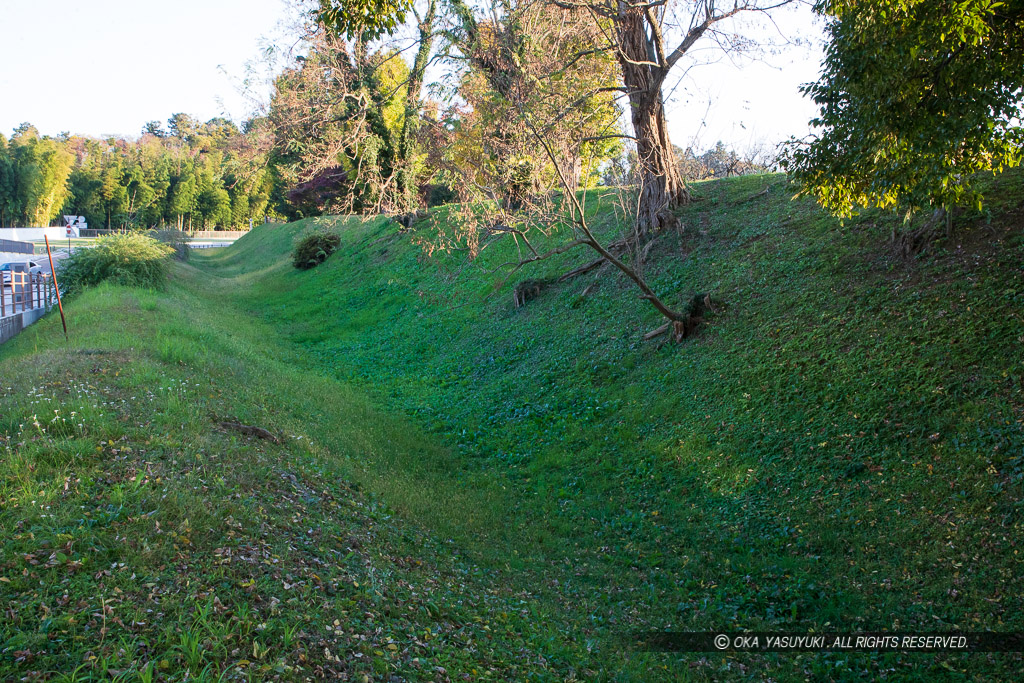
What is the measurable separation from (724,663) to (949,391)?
4392mm

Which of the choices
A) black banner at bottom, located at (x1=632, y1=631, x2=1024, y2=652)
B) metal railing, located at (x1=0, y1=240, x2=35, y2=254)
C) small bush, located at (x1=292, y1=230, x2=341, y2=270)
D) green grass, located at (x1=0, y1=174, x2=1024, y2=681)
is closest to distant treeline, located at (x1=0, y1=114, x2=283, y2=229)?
metal railing, located at (x1=0, y1=240, x2=35, y2=254)

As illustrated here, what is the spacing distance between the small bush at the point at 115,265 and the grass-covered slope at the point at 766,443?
1248 centimetres

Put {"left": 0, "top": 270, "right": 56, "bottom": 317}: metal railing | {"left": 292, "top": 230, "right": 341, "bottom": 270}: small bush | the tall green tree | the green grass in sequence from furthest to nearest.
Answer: {"left": 292, "top": 230, "right": 341, "bottom": 270}: small bush < {"left": 0, "top": 270, "right": 56, "bottom": 317}: metal railing < the tall green tree < the green grass

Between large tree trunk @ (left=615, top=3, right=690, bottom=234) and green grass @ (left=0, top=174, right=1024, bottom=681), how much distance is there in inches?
53.4

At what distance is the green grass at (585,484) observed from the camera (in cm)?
444

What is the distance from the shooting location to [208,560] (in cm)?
466

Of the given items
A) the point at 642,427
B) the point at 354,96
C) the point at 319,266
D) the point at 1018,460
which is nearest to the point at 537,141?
the point at 642,427

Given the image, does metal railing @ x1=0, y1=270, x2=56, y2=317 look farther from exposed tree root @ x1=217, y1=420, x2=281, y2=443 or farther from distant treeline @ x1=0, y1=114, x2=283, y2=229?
distant treeline @ x1=0, y1=114, x2=283, y2=229

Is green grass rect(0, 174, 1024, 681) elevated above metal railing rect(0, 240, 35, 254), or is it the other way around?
metal railing rect(0, 240, 35, 254)

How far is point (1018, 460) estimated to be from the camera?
5.99 m

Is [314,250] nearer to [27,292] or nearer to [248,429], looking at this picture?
[27,292]

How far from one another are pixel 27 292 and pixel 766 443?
19.7m

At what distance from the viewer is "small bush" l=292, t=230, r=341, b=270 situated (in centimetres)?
3075

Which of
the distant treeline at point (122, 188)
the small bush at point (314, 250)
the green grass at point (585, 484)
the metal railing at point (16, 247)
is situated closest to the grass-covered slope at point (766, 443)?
the green grass at point (585, 484)
